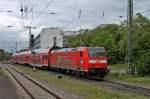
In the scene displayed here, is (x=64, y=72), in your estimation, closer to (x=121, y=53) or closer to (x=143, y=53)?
(x=143, y=53)

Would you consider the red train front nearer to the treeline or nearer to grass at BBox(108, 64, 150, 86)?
grass at BBox(108, 64, 150, 86)

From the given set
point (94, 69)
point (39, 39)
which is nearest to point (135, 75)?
point (94, 69)

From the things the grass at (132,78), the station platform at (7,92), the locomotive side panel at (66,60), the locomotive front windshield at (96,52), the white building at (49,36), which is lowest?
the grass at (132,78)

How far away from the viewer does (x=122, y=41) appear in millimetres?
101250

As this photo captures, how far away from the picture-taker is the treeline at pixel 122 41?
45.5m

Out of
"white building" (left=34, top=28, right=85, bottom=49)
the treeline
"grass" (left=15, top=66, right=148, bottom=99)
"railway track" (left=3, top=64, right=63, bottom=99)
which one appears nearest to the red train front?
the treeline

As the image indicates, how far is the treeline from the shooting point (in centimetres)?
4550

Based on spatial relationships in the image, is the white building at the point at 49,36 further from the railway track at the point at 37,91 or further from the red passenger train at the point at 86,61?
the railway track at the point at 37,91

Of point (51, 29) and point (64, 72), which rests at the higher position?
point (51, 29)

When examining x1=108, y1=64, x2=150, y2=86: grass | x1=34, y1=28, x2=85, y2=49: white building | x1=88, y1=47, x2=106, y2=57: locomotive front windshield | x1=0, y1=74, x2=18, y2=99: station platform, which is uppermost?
x1=34, y1=28, x2=85, y2=49: white building

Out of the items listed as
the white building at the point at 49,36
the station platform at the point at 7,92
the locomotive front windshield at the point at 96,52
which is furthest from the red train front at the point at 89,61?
the white building at the point at 49,36

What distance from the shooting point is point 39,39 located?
587 feet

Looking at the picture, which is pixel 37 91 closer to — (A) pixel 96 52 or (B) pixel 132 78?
(B) pixel 132 78

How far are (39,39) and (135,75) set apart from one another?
135561mm
